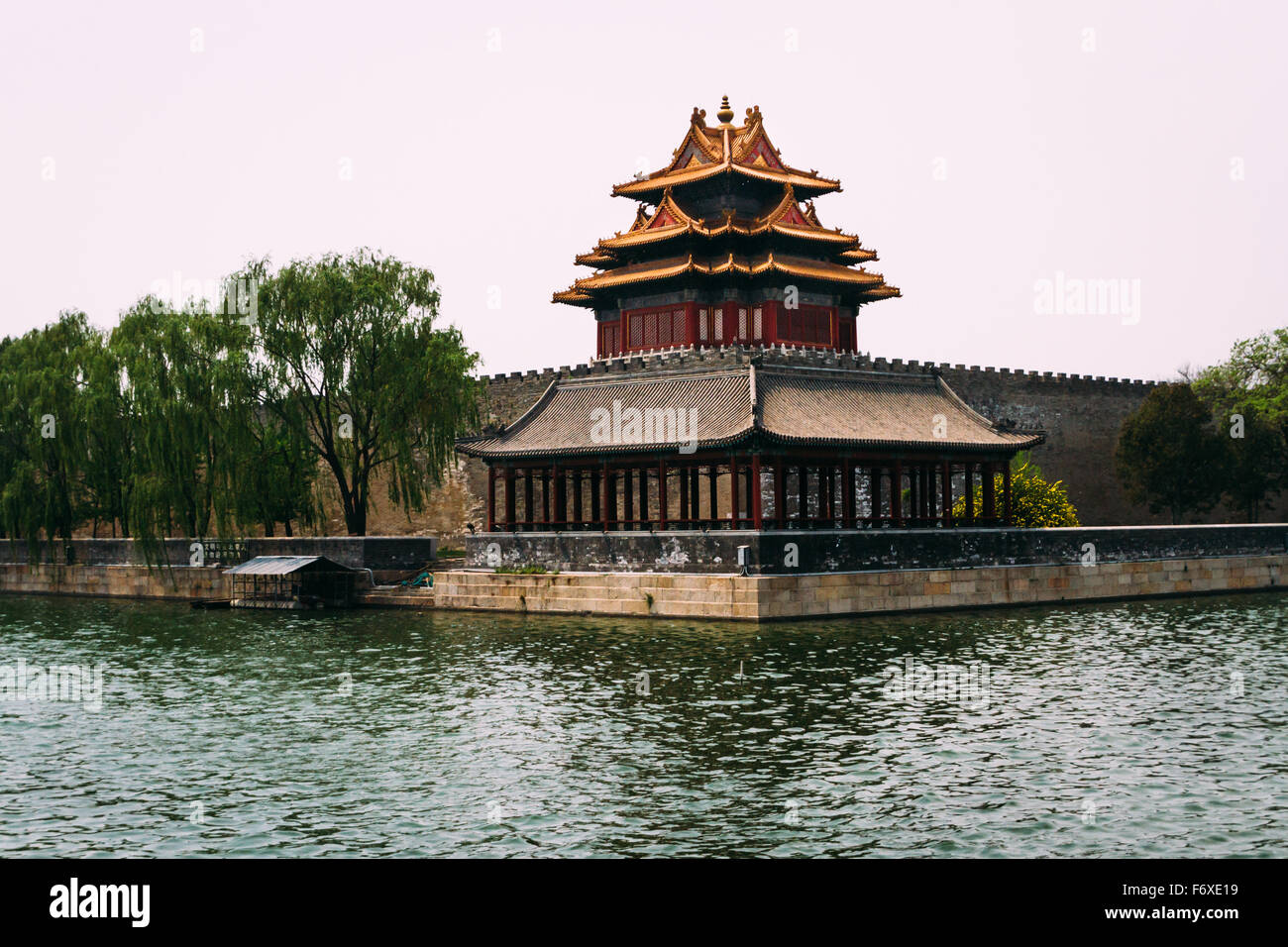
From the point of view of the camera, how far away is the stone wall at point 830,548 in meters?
29.0

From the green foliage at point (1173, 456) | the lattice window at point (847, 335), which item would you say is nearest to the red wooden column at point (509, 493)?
the lattice window at point (847, 335)

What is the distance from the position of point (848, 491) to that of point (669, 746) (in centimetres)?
1744

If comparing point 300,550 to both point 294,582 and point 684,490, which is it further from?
point 684,490

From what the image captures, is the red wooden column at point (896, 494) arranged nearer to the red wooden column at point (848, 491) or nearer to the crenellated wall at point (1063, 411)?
the red wooden column at point (848, 491)

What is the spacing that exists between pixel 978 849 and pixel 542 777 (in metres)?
4.74

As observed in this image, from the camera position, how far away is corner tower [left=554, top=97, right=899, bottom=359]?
140 ft

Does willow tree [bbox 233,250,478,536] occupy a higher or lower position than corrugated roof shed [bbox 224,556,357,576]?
higher

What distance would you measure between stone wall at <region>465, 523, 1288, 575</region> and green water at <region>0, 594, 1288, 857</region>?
2.75 m

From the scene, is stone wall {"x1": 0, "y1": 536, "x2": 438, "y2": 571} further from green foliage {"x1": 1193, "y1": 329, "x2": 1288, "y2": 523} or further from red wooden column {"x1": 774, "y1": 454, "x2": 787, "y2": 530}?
green foliage {"x1": 1193, "y1": 329, "x2": 1288, "y2": 523}

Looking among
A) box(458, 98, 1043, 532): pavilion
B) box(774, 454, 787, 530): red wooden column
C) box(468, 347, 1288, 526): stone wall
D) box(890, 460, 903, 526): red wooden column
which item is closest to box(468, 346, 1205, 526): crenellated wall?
box(468, 347, 1288, 526): stone wall

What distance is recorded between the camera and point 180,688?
2109cm

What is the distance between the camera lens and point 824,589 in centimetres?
2900

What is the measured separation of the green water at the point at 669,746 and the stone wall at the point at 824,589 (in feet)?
6.40
